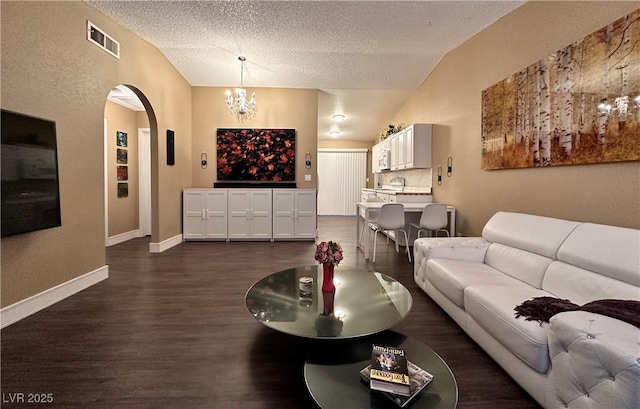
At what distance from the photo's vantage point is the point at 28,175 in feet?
7.58

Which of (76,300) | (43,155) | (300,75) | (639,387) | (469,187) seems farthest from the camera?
(300,75)

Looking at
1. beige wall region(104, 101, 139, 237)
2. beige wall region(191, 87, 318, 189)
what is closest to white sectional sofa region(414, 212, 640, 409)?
beige wall region(191, 87, 318, 189)

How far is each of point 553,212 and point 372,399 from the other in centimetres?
244

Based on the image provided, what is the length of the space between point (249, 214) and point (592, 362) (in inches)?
199

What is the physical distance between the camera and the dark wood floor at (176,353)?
4.97 ft

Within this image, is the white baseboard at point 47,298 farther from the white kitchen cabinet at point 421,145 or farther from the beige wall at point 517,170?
the white kitchen cabinet at point 421,145

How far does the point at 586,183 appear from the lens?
2191mm

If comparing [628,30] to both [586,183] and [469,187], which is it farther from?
[469,187]

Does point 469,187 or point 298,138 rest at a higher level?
point 298,138

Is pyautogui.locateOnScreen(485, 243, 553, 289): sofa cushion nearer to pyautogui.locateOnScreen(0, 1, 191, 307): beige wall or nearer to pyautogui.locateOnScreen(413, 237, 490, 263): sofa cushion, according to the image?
pyautogui.locateOnScreen(413, 237, 490, 263): sofa cushion

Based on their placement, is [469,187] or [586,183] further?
[469,187]

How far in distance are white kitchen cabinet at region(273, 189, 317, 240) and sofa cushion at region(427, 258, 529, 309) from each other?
3148 mm

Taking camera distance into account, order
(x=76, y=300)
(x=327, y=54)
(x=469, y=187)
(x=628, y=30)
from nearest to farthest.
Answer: (x=628, y=30) → (x=76, y=300) → (x=469, y=187) → (x=327, y=54)

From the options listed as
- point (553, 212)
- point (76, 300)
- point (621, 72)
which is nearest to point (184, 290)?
point (76, 300)
